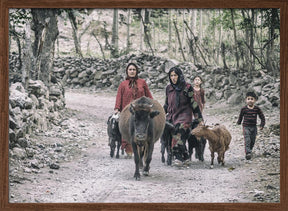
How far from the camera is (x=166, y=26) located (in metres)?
6.04

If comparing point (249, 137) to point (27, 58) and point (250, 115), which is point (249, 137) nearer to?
point (250, 115)

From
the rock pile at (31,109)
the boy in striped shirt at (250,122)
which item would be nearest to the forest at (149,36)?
the rock pile at (31,109)

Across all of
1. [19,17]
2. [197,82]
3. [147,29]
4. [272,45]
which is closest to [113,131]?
[197,82]

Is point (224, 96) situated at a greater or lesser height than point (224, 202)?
greater

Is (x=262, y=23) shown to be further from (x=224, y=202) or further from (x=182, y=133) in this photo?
(x=224, y=202)

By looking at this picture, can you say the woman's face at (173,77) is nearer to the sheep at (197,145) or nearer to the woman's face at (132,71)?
the woman's face at (132,71)

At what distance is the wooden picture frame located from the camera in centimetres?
545

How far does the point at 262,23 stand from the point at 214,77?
927 millimetres

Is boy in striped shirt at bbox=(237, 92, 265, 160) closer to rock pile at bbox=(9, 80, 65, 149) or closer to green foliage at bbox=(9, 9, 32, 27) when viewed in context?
rock pile at bbox=(9, 80, 65, 149)

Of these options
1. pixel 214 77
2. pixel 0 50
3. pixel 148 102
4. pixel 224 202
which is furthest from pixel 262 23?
pixel 0 50

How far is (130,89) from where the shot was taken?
241 inches

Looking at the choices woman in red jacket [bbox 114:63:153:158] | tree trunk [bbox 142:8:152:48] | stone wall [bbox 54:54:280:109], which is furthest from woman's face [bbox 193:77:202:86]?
tree trunk [bbox 142:8:152:48]

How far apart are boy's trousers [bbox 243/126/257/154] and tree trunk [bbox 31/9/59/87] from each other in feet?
7.96

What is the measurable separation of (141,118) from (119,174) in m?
0.68
